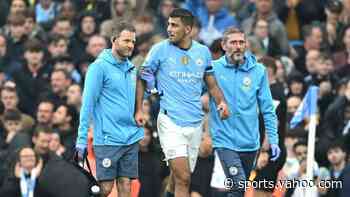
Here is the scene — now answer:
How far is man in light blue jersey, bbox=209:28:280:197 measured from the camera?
15.5 meters

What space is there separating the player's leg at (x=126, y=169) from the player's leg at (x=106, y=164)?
0.10 meters

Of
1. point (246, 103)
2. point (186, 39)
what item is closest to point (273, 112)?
point (246, 103)

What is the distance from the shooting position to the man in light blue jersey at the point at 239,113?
15500 mm

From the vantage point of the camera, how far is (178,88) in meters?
15.0

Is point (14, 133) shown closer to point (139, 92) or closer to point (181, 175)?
point (139, 92)

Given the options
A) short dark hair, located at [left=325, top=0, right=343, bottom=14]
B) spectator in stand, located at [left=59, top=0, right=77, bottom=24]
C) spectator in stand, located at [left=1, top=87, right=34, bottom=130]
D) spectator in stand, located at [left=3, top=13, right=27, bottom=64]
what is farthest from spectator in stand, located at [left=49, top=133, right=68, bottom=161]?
short dark hair, located at [left=325, top=0, right=343, bottom=14]

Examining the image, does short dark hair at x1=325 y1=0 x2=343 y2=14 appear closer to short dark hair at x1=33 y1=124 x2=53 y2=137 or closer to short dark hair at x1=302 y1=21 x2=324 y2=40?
short dark hair at x1=302 y1=21 x2=324 y2=40

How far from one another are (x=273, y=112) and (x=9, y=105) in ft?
20.0

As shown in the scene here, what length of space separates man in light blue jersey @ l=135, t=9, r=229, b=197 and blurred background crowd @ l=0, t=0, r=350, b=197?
2.08 meters

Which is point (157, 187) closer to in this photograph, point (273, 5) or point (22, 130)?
point (22, 130)

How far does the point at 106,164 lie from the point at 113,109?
61cm

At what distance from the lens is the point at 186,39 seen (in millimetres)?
15102

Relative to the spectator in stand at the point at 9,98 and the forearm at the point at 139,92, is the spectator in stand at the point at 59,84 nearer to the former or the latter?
the spectator in stand at the point at 9,98

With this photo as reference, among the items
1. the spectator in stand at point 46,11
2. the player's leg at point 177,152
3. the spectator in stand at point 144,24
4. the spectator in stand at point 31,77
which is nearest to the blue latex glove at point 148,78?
the player's leg at point 177,152
